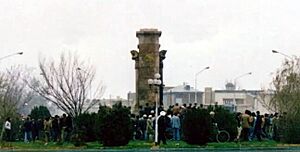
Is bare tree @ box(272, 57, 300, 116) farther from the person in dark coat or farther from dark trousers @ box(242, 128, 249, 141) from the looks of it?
the person in dark coat

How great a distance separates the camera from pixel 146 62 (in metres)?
53.2

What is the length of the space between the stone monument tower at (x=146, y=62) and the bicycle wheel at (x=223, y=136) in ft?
33.3

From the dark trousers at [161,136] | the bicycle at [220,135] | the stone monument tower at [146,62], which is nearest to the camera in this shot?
the dark trousers at [161,136]

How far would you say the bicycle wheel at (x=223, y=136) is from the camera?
4297 centimetres

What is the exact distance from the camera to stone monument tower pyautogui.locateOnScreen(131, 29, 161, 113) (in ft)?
174

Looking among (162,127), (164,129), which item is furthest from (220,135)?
(162,127)

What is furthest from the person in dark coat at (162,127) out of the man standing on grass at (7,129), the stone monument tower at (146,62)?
the stone monument tower at (146,62)

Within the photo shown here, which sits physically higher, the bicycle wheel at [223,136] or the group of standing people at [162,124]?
the group of standing people at [162,124]

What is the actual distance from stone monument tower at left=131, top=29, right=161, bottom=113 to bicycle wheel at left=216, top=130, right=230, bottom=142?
1016 cm

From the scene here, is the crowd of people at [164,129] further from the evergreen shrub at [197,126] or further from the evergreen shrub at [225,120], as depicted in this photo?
the evergreen shrub at [197,126]

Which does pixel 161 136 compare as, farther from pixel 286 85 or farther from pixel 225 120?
pixel 286 85

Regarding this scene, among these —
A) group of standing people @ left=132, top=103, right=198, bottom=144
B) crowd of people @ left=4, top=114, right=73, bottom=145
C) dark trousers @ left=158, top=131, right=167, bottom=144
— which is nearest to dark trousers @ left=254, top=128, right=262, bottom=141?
group of standing people @ left=132, top=103, right=198, bottom=144

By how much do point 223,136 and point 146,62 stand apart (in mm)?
11448

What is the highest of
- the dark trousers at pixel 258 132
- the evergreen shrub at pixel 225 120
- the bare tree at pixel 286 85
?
the bare tree at pixel 286 85
